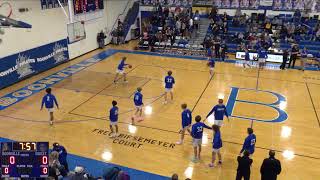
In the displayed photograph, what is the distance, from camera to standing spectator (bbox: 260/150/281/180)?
8875 mm

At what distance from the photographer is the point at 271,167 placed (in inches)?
350

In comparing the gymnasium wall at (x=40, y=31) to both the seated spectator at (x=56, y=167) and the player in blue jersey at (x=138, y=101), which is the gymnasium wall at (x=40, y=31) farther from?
Result: the seated spectator at (x=56, y=167)

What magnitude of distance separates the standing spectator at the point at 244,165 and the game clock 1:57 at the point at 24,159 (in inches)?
216

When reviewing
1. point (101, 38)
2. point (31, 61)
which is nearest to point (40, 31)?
point (31, 61)

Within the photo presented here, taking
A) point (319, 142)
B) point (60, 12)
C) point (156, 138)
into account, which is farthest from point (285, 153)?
point (60, 12)

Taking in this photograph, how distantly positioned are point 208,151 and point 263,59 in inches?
483

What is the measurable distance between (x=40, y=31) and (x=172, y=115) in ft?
39.0

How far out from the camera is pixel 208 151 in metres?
11.9

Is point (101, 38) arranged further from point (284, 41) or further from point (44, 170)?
point (44, 170)

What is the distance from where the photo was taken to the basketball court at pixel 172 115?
11.3 meters

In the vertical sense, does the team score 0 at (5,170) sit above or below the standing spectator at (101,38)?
below

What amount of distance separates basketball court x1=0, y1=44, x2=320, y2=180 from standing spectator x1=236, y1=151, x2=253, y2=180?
3.00 feet

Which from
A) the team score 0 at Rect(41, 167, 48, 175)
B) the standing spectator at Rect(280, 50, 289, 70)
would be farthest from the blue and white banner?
the standing spectator at Rect(280, 50, 289, 70)

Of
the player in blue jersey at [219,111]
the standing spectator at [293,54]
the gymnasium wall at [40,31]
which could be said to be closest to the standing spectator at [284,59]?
the standing spectator at [293,54]
